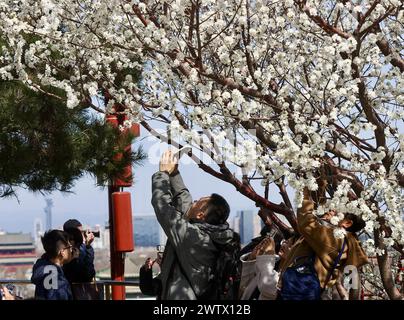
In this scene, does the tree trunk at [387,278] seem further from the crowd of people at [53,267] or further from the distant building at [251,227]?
the crowd of people at [53,267]

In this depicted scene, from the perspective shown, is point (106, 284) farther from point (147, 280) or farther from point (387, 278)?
point (387, 278)

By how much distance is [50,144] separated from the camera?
830cm

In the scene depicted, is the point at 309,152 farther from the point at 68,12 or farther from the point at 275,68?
the point at 68,12

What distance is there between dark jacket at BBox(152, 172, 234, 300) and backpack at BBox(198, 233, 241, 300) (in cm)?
3

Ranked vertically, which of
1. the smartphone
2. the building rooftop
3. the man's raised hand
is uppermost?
the building rooftop

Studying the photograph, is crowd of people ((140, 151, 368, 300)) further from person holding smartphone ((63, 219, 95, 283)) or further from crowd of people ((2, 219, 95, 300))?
person holding smartphone ((63, 219, 95, 283))

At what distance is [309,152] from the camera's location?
5391mm

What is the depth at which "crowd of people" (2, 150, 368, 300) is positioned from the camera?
4.80m

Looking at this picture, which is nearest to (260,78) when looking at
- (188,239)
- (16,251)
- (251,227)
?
(188,239)

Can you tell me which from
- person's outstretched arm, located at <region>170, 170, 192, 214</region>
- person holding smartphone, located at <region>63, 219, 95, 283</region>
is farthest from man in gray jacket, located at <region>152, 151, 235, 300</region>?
person holding smartphone, located at <region>63, 219, 95, 283</region>

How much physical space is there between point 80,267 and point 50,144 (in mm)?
1848

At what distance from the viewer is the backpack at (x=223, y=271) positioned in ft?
16.0

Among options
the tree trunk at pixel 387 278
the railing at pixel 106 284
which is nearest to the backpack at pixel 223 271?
the tree trunk at pixel 387 278
